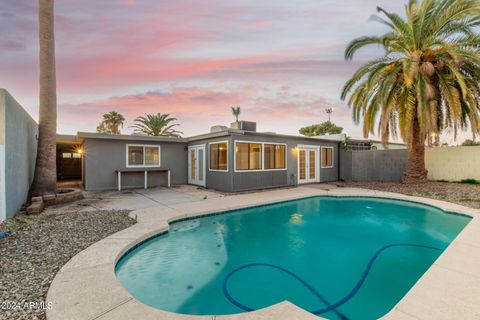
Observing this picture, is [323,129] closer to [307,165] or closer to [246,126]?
[307,165]

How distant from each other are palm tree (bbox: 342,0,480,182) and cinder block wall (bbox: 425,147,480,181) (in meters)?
1.85

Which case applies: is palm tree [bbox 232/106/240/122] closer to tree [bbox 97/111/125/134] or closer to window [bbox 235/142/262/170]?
window [bbox 235/142/262/170]

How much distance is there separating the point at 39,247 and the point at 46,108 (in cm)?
571

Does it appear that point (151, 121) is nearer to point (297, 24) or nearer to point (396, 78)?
point (297, 24)

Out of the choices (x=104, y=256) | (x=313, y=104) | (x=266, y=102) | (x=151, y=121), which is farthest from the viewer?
(x=151, y=121)

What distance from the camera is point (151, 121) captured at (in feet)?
74.4

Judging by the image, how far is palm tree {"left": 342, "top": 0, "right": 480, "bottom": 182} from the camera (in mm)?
8453

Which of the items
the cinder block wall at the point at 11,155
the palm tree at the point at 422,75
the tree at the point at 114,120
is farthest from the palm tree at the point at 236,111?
the tree at the point at 114,120

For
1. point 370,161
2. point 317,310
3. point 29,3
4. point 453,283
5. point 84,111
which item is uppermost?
point 29,3

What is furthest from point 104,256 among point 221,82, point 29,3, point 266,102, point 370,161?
point 266,102

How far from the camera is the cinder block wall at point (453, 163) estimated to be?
1055 centimetres

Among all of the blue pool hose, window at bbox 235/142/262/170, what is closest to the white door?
window at bbox 235/142/262/170

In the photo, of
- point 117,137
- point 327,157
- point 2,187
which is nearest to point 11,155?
point 2,187

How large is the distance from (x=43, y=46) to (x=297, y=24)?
9.23 meters
